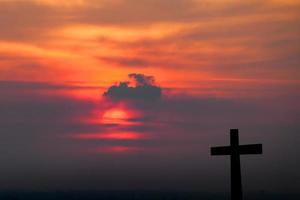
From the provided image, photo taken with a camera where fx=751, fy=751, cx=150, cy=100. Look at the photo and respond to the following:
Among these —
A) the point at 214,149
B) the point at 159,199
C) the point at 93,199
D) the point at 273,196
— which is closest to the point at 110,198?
the point at 93,199

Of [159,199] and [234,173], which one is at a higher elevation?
[159,199]

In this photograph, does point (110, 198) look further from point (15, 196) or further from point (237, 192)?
point (237, 192)

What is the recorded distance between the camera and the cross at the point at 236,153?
2352 centimetres

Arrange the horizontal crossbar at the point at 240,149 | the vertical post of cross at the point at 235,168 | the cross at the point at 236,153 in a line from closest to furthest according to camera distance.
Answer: the horizontal crossbar at the point at 240,149, the cross at the point at 236,153, the vertical post of cross at the point at 235,168

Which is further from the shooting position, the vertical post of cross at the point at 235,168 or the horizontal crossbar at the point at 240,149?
the vertical post of cross at the point at 235,168

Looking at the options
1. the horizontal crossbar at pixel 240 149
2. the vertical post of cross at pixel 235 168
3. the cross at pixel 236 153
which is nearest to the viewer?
the horizontal crossbar at pixel 240 149

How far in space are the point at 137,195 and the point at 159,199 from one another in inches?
814

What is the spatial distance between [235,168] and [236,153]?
489 millimetres

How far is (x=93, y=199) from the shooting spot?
177 meters

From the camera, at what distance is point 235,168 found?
78.7ft

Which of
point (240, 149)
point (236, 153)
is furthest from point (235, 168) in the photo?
point (240, 149)

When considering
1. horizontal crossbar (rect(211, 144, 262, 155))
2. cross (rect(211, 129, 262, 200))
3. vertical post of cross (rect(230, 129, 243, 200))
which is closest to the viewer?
horizontal crossbar (rect(211, 144, 262, 155))

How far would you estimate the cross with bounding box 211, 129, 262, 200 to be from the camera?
23516mm

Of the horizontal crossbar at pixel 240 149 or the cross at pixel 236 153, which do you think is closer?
the horizontal crossbar at pixel 240 149
